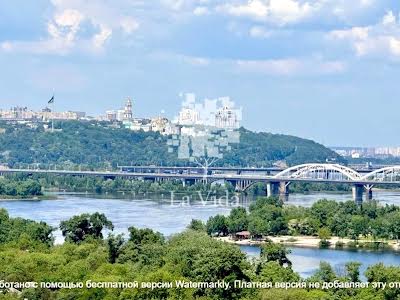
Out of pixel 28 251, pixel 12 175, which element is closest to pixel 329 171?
pixel 12 175

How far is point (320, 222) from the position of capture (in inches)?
1139

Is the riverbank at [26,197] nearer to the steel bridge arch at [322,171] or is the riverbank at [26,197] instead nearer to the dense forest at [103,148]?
the steel bridge arch at [322,171]

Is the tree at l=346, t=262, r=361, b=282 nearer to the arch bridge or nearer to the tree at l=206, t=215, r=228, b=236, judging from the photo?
the tree at l=206, t=215, r=228, b=236

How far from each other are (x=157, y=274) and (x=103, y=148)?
68.1 metres

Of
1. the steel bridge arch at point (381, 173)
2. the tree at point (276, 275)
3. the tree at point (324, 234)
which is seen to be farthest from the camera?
the steel bridge arch at point (381, 173)

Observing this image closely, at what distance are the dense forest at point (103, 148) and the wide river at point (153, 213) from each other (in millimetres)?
25654

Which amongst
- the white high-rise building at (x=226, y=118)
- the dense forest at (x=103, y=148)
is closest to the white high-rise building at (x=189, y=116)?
the white high-rise building at (x=226, y=118)

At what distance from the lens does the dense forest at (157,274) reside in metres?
13.4

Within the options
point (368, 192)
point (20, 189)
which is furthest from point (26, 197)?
point (368, 192)

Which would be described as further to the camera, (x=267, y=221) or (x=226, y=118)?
(x=226, y=118)

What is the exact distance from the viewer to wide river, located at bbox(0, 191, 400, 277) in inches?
884

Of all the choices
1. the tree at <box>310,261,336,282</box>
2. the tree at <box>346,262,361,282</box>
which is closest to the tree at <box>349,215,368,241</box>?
the tree at <box>346,262,361,282</box>

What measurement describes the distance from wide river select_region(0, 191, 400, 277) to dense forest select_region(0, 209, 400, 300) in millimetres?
3765

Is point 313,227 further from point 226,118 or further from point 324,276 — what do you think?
point 226,118
